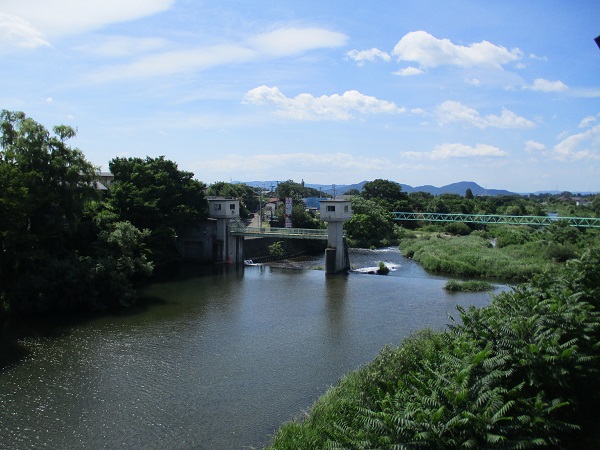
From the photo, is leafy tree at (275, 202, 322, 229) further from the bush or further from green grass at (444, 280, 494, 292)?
green grass at (444, 280, 494, 292)

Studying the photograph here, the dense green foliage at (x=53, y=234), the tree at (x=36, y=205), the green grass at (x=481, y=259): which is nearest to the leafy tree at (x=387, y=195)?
the green grass at (x=481, y=259)

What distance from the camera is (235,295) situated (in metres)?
37.2

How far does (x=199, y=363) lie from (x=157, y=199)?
91.4 feet

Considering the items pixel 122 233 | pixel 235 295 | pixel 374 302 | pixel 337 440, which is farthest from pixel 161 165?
pixel 337 440

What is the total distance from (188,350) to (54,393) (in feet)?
20.9

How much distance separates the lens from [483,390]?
12.0m

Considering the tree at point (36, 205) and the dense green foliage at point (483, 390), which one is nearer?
the dense green foliage at point (483, 390)

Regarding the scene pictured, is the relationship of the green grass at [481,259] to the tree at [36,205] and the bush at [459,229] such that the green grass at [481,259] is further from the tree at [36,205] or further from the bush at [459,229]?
the tree at [36,205]

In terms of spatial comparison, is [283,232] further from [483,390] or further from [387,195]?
[387,195]

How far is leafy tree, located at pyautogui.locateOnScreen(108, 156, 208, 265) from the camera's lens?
45781 millimetres

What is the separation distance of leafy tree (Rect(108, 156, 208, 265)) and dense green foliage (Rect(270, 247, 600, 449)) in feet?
105

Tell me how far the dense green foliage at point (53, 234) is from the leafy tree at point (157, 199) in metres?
6.43

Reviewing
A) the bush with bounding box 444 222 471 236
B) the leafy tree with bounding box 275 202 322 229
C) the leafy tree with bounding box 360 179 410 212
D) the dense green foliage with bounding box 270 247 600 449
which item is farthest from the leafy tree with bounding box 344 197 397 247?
the dense green foliage with bounding box 270 247 600 449

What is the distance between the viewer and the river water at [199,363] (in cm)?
1648
